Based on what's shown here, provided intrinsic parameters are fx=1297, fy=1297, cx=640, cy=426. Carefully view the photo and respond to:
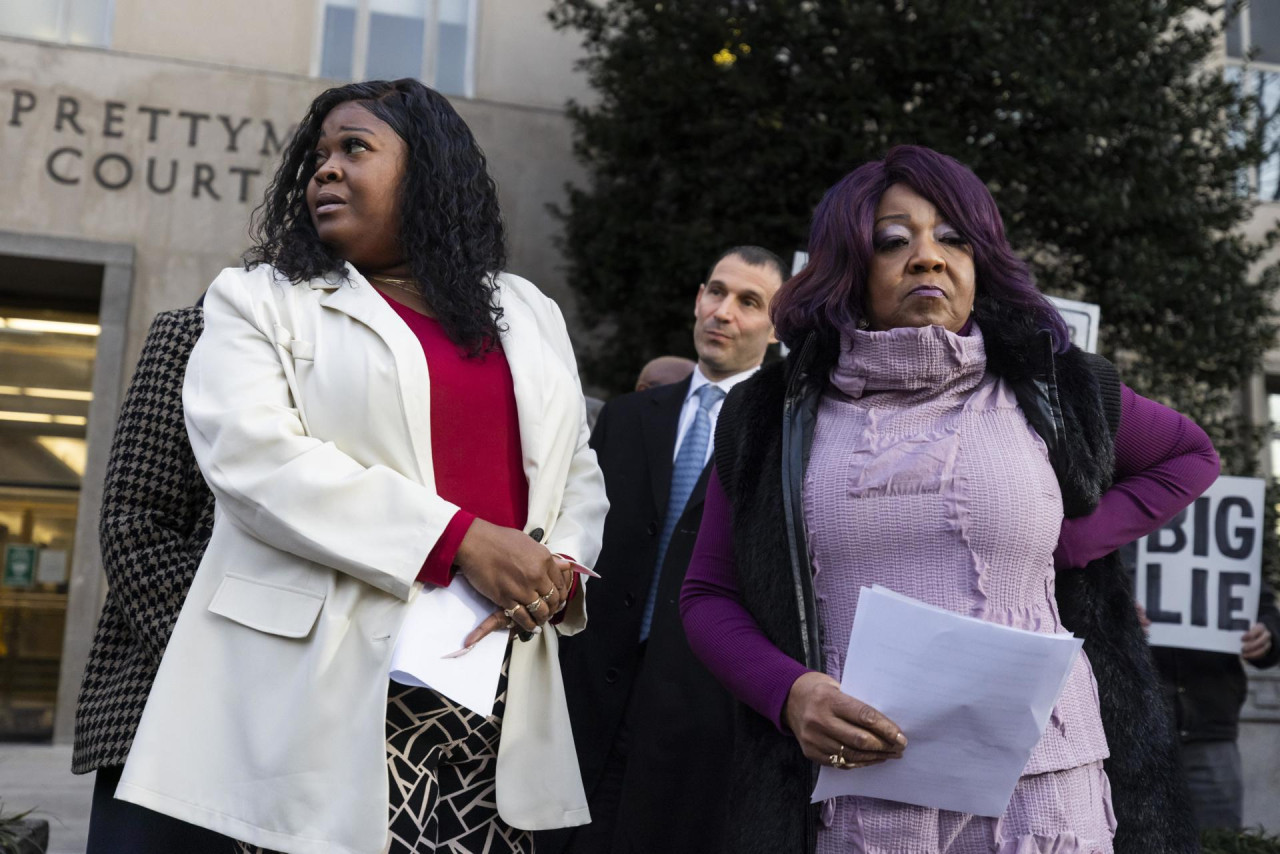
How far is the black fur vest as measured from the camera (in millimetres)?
2152

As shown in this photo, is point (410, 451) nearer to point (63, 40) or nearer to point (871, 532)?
point (871, 532)

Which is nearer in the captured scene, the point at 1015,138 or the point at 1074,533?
the point at 1074,533

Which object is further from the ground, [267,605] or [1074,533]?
[1074,533]

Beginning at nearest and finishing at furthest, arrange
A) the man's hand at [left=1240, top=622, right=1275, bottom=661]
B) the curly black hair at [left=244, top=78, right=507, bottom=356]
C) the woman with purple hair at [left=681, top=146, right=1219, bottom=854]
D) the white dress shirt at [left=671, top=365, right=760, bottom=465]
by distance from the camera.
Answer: the woman with purple hair at [left=681, top=146, right=1219, bottom=854], the curly black hair at [left=244, top=78, right=507, bottom=356], the white dress shirt at [left=671, top=365, right=760, bottom=465], the man's hand at [left=1240, top=622, right=1275, bottom=661]

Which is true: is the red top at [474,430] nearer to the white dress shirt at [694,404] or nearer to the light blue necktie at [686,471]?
the light blue necktie at [686,471]

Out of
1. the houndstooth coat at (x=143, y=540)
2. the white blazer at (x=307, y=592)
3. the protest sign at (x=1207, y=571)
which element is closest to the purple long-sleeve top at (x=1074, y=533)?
Answer: the white blazer at (x=307, y=592)

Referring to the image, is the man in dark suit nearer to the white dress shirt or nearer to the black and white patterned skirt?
the white dress shirt

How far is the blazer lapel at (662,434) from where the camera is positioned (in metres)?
4.27

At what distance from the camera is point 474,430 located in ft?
8.14

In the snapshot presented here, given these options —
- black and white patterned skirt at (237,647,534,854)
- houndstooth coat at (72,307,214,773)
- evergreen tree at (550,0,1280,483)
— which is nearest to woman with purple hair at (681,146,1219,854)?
black and white patterned skirt at (237,647,534,854)

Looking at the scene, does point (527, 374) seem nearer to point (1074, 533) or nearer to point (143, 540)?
point (143, 540)

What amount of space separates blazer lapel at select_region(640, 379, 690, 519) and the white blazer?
70.8 inches

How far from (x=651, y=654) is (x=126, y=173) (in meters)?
8.71

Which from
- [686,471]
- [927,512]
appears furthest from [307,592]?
[686,471]
